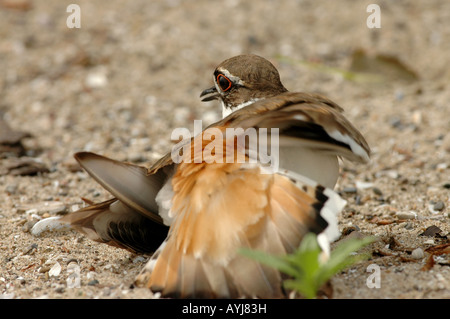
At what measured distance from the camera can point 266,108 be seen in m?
3.44

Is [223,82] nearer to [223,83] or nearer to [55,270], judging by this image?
[223,83]

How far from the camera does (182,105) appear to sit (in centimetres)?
782

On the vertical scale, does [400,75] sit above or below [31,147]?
above

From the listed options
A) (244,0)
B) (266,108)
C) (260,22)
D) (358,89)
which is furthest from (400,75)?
(266,108)

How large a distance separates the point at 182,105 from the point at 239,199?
4782 millimetres

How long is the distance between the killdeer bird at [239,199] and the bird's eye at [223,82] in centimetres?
93

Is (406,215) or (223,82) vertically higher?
(223,82)

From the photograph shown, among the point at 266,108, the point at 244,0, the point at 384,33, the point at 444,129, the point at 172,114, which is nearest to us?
the point at 266,108

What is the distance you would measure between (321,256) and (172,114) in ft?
15.9

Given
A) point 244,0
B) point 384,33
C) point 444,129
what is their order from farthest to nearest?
1. point 244,0
2. point 384,33
3. point 444,129

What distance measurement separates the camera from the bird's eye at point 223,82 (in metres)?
4.54

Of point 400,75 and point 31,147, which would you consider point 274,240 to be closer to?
point 31,147

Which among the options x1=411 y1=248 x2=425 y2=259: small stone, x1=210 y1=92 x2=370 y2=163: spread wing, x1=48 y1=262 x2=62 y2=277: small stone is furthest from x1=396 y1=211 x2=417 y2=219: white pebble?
x1=48 y1=262 x2=62 y2=277: small stone
